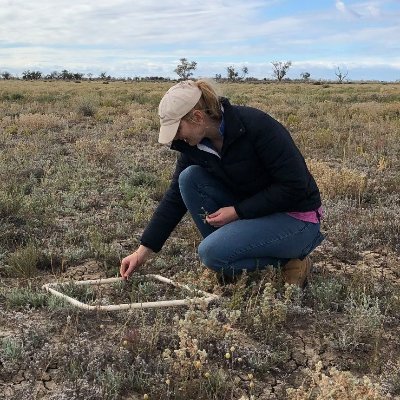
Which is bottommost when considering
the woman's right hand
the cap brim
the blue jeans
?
the woman's right hand

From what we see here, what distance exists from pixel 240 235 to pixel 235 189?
1.15ft

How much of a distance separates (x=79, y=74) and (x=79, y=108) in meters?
67.1

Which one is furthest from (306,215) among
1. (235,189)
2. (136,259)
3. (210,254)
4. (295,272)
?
(136,259)

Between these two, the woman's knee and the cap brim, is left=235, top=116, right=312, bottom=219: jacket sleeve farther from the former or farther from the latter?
the cap brim

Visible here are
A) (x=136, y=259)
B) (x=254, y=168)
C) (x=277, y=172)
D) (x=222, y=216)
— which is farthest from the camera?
(x=136, y=259)

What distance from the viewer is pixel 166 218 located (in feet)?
12.5

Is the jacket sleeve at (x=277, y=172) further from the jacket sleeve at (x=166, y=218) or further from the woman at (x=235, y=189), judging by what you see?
the jacket sleeve at (x=166, y=218)

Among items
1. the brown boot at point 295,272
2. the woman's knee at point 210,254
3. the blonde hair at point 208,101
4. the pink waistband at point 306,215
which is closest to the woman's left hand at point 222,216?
the woman's knee at point 210,254

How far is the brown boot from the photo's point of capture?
3820mm

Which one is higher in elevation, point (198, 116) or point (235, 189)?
point (198, 116)

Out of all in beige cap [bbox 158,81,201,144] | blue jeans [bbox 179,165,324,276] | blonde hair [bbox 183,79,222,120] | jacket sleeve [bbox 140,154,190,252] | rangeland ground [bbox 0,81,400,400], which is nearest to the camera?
rangeland ground [bbox 0,81,400,400]

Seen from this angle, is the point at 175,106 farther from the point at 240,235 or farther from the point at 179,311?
the point at 179,311

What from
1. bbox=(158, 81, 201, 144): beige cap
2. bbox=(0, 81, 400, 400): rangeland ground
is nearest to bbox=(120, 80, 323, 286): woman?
bbox=(158, 81, 201, 144): beige cap

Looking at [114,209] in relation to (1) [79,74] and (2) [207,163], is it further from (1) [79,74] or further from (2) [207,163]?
(1) [79,74]
